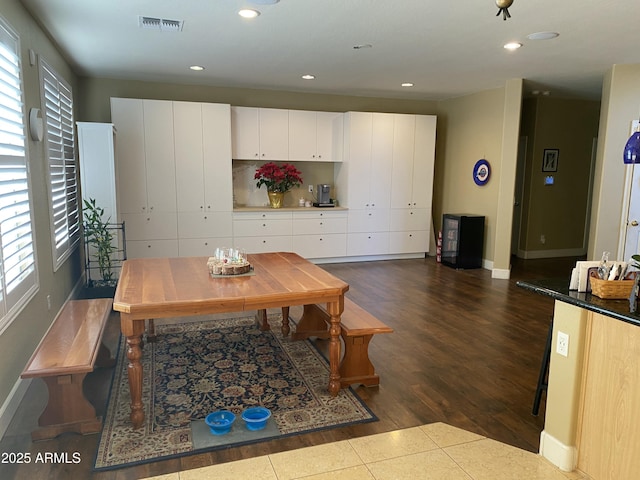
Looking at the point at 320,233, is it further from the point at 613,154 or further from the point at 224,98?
the point at 613,154

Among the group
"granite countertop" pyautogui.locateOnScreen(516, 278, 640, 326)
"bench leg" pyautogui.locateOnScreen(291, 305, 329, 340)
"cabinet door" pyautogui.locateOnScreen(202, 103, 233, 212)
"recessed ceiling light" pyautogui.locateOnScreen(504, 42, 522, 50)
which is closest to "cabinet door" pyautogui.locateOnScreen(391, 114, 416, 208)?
"cabinet door" pyautogui.locateOnScreen(202, 103, 233, 212)

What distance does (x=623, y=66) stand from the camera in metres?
5.00

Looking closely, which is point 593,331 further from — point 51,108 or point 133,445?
point 51,108

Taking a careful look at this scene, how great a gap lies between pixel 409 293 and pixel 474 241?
6.35ft

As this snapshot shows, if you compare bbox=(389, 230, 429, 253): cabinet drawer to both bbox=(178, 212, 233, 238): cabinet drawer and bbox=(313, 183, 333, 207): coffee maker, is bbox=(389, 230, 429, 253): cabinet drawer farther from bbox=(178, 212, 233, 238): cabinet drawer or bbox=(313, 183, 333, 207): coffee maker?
bbox=(178, 212, 233, 238): cabinet drawer

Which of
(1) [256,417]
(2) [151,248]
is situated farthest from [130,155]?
(1) [256,417]

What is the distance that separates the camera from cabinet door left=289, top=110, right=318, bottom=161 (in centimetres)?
679

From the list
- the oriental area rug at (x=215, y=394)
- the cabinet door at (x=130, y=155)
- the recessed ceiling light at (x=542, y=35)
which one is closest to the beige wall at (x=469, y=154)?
the recessed ceiling light at (x=542, y=35)

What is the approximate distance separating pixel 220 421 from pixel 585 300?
6.45ft

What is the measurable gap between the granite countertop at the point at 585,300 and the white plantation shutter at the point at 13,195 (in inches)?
115

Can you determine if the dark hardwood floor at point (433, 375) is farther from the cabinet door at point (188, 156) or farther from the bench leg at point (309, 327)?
the cabinet door at point (188, 156)

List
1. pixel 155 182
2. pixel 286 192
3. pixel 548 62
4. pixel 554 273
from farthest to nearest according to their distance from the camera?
1. pixel 286 192
2. pixel 554 273
3. pixel 155 182
4. pixel 548 62

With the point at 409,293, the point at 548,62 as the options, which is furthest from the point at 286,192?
the point at 548,62

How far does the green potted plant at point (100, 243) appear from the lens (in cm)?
483
